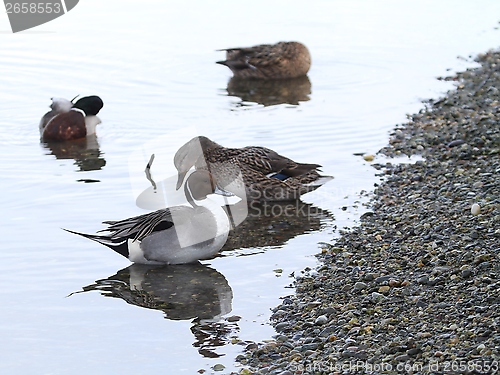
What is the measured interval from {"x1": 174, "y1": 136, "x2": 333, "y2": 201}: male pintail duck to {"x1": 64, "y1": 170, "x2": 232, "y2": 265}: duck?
145 centimetres

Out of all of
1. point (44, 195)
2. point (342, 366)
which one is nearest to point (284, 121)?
point (44, 195)

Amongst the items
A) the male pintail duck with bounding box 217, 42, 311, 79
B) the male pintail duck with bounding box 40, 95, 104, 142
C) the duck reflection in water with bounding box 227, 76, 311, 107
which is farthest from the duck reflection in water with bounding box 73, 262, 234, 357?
the male pintail duck with bounding box 217, 42, 311, 79

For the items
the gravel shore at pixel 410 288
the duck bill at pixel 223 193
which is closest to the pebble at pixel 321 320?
the gravel shore at pixel 410 288

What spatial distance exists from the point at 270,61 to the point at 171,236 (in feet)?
25.6

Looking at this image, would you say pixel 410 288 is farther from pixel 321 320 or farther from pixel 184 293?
pixel 184 293

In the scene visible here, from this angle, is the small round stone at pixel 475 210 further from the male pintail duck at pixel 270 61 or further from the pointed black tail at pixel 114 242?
the male pintail duck at pixel 270 61

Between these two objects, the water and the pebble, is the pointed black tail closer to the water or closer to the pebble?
the water

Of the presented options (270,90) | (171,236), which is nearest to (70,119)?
(270,90)

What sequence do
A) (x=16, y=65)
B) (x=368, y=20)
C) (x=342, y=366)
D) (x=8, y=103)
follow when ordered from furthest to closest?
(x=368, y=20) → (x=16, y=65) → (x=8, y=103) → (x=342, y=366)

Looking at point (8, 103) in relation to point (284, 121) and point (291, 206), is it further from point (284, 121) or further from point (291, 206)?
point (291, 206)

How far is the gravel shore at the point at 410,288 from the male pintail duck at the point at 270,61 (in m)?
5.38

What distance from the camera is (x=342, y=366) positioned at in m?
4.87

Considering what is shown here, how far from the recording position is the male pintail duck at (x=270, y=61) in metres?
14.1

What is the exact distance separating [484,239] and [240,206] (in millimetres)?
3045
